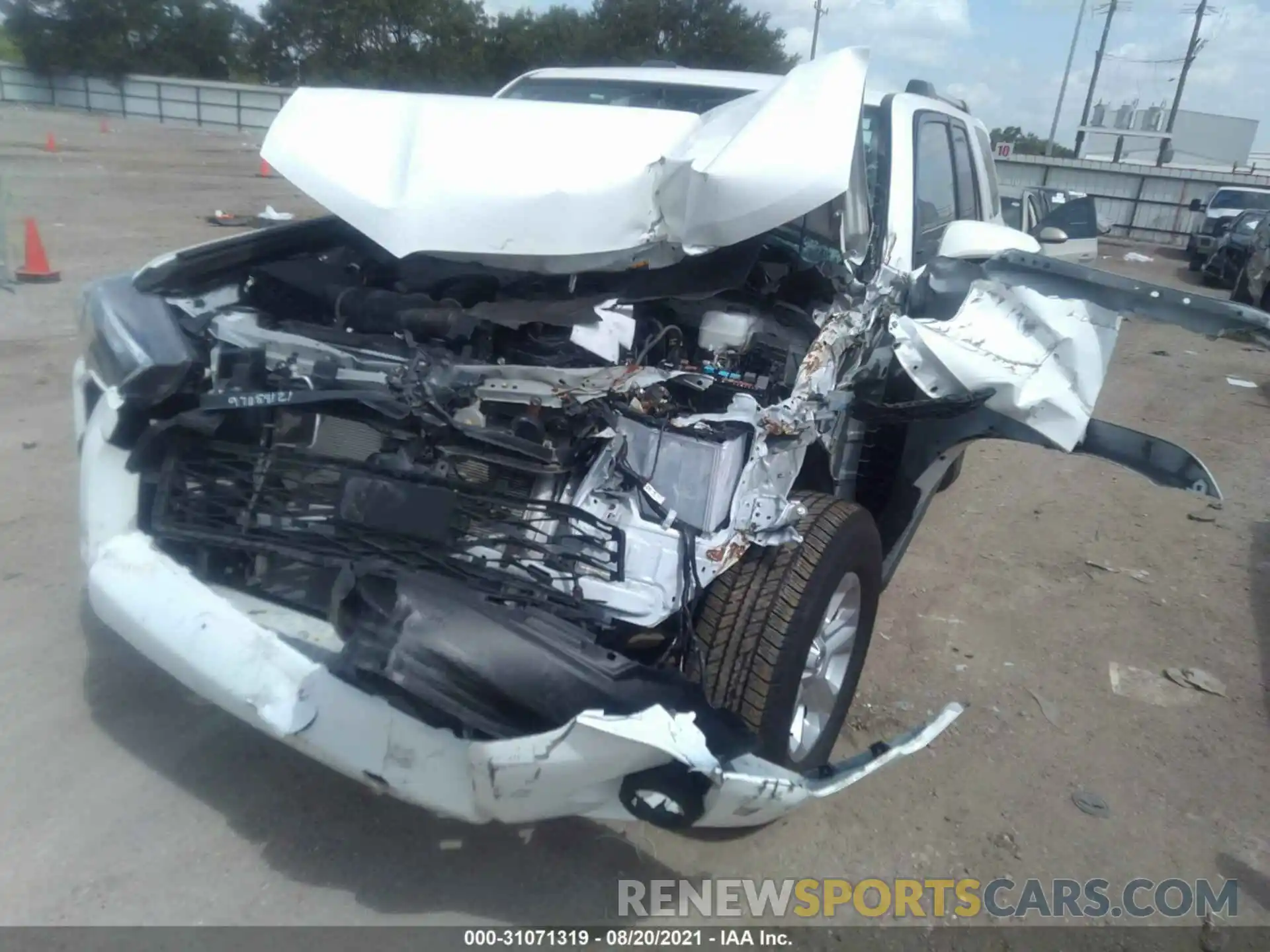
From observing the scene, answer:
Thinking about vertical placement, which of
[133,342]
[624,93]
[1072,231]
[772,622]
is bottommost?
[772,622]

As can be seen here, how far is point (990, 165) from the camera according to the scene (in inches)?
213

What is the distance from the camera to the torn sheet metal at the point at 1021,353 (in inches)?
118

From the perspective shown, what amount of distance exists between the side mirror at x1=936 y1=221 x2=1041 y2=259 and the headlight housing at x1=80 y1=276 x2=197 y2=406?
2.45 metres

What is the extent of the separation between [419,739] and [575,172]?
1.68 meters

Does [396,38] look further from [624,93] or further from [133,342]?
[133,342]

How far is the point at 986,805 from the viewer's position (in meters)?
2.95

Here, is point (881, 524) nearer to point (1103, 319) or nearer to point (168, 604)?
point (1103, 319)

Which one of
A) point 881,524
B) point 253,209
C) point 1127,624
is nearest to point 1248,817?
point 1127,624

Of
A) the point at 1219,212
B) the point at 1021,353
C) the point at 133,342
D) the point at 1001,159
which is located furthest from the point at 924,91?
the point at 1001,159

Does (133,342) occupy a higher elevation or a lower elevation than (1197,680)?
higher

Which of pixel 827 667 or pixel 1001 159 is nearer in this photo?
pixel 827 667

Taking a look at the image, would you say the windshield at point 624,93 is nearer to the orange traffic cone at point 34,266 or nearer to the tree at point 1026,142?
the orange traffic cone at point 34,266

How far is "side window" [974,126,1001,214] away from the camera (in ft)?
17.2

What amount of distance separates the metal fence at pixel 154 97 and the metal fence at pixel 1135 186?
2433cm
